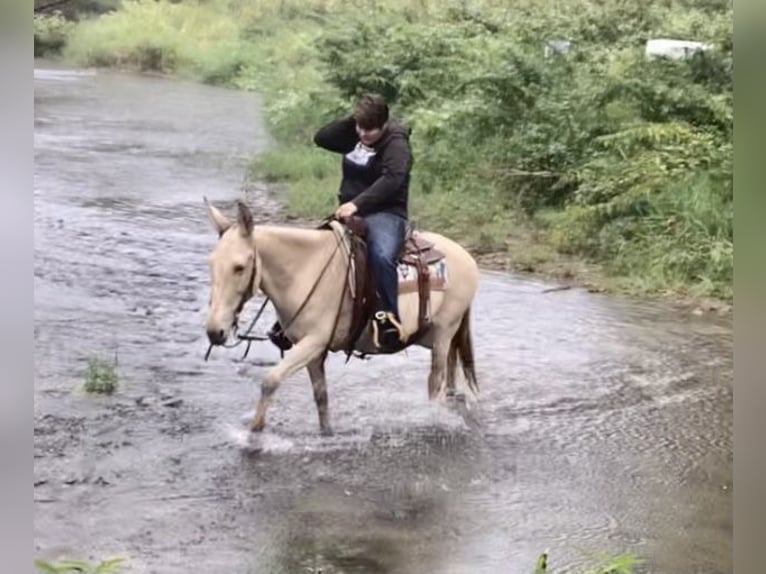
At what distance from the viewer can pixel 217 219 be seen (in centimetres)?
288

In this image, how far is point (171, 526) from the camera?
2805 millimetres

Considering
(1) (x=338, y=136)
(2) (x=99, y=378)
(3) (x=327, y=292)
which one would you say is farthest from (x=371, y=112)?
(2) (x=99, y=378)

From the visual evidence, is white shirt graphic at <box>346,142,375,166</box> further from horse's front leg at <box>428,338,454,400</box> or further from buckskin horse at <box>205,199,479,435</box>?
horse's front leg at <box>428,338,454,400</box>

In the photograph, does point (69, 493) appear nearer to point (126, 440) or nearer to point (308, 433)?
point (126, 440)

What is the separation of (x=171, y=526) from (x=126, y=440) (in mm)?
259

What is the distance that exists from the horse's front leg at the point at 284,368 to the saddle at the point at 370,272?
0.10 metres

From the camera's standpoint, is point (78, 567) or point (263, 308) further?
point (263, 308)

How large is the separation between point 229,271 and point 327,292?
278 millimetres

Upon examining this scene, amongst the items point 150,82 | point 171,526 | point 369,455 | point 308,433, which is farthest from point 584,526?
point 150,82

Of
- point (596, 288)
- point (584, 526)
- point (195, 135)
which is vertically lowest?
point (584, 526)

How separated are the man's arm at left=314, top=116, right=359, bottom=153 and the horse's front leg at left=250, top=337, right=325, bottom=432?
54cm

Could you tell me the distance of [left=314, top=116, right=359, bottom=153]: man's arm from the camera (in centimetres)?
292

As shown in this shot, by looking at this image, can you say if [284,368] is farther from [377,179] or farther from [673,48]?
[673,48]

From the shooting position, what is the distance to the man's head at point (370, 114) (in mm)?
2930
